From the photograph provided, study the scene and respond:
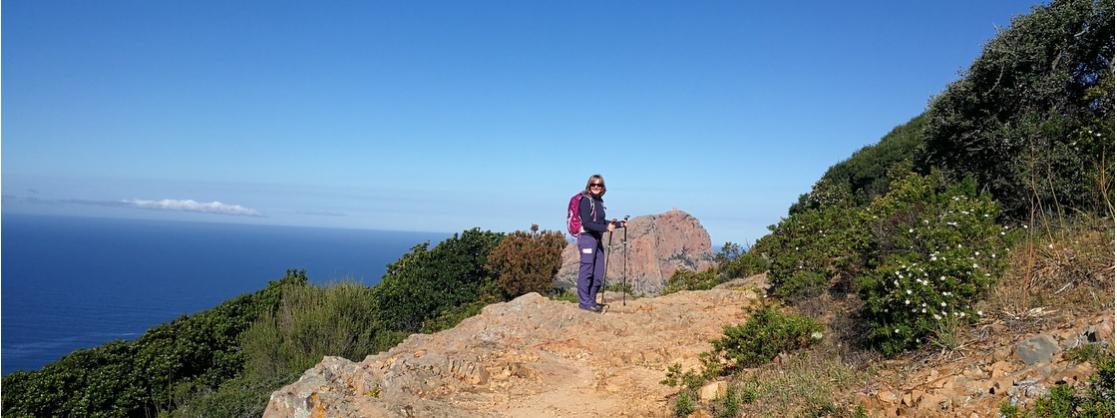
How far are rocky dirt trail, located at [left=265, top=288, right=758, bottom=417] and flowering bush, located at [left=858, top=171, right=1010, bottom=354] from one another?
2217 mm

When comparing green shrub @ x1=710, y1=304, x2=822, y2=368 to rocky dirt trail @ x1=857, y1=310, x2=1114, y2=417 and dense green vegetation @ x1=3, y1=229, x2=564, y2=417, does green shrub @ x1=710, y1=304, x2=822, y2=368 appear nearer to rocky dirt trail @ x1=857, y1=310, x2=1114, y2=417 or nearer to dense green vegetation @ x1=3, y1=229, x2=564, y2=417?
rocky dirt trail @ x1=857, y1=310, x2=1114, y2=417

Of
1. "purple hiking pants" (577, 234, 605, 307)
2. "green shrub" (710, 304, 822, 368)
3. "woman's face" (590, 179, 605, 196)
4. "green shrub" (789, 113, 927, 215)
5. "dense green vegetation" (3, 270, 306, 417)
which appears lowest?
"dense green vegetation" (3, 270, 306, 417)

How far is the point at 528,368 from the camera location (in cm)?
780

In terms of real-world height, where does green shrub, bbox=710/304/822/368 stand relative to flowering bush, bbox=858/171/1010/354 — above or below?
below

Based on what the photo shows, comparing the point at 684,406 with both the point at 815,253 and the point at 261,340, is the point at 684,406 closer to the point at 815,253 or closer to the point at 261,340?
the point at 815,253

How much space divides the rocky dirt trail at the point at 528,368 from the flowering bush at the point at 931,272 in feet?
7.27

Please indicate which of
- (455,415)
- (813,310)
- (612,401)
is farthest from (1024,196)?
(455,415)

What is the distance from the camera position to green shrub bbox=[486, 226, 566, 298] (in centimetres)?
1664

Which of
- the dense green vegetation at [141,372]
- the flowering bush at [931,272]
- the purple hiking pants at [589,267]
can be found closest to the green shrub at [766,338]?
the flowering bush at [931,272]

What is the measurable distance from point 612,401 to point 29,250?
24627 centimetres

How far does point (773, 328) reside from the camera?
684cm

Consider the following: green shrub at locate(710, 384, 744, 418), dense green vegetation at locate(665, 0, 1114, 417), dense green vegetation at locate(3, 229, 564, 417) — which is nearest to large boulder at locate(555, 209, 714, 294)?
dense green vegetation at locate(3, 229, 564, 417)

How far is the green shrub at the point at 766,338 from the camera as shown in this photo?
22.3 ft

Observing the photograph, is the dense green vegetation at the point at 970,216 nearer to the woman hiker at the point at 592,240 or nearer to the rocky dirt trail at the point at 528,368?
the rocky dirt trail at the point at 528,368
